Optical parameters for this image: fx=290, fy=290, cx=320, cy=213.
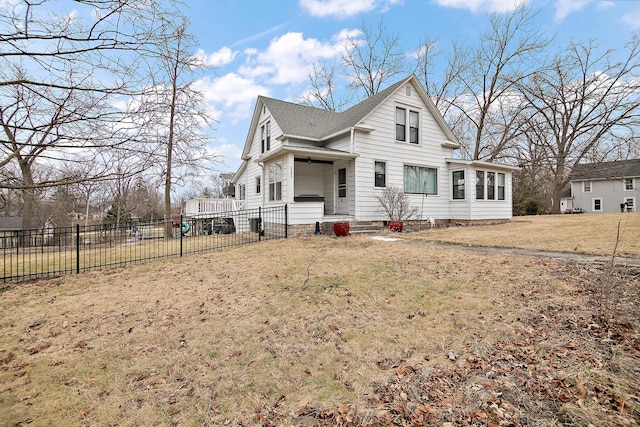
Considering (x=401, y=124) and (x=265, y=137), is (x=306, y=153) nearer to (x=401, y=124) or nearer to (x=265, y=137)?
(x=265, y=137)

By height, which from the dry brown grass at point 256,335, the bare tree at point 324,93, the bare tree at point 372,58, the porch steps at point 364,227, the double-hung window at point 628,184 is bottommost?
the dry brown grass at point 256,335

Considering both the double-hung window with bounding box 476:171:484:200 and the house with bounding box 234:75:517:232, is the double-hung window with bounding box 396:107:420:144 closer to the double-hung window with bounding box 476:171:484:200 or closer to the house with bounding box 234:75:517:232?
the house with bounding box 234:75:517:232

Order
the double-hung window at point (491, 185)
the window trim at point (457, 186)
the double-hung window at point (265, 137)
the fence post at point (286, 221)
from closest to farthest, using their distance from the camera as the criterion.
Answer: the fence post at point (286, 221) < the window trim at point (457, 186) < the double-hung window at point (265, 137) < the double-hung window at point (491, 185)

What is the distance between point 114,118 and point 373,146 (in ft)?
36.5

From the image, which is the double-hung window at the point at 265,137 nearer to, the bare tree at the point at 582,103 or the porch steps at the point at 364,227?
the porch steps at the point at 364,227

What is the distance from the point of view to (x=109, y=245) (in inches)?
471

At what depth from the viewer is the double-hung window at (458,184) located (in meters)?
14.7

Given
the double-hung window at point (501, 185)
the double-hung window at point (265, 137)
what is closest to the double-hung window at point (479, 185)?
the double-hung window at point (501, 185)

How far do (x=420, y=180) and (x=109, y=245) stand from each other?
1405 centimetres

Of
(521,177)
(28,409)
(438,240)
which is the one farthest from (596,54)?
(28,409)

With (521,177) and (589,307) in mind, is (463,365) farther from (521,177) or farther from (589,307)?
(521,177)

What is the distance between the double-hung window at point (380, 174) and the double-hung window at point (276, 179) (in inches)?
165

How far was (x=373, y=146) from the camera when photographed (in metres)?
12.6

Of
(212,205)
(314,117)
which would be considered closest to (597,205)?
(314,117)
